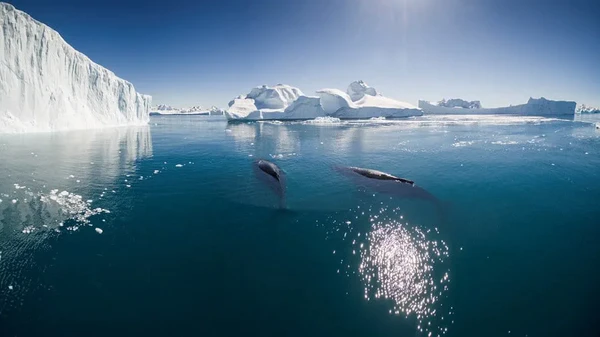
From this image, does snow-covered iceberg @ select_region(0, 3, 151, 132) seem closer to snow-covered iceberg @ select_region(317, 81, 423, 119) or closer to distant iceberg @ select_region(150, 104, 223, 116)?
snow-covered iceberg @ select_region(317, 81, 423, 119)

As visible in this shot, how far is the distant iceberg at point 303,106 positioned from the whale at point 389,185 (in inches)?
1912

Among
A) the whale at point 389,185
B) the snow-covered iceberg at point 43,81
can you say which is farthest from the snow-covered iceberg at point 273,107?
the whale at point 389,185

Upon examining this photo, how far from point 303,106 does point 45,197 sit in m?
53.8

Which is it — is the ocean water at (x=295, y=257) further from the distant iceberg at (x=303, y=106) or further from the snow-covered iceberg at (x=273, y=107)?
the distant iceberg at (x=303, y=106)

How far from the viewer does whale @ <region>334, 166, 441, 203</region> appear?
10.1 meters

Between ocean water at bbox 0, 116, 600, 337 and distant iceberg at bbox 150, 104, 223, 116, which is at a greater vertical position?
distant iceberg at bbox 150, 104, 223, 116

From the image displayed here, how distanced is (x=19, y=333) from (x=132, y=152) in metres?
16.9

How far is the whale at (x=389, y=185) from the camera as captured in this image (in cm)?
1009

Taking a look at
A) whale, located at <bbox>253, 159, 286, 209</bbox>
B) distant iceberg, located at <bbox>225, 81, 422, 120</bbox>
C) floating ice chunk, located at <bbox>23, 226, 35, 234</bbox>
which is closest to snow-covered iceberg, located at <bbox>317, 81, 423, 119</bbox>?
distant iceberg, located at <bbox>225, 81, 422, 120</bbox>

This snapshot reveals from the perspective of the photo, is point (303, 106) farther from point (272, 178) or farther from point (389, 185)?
point (389, 185)

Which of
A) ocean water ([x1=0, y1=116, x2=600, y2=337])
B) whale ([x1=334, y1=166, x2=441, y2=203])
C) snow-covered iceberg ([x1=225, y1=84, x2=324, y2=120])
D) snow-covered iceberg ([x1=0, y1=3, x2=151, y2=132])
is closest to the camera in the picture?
ocean water ([x1=0, y1=116, x2=600, y2=337])

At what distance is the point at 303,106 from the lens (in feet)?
198

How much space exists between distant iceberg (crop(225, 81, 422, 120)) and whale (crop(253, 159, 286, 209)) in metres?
45.9

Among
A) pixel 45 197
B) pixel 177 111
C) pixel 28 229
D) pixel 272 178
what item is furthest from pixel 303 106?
pixel 177 111
